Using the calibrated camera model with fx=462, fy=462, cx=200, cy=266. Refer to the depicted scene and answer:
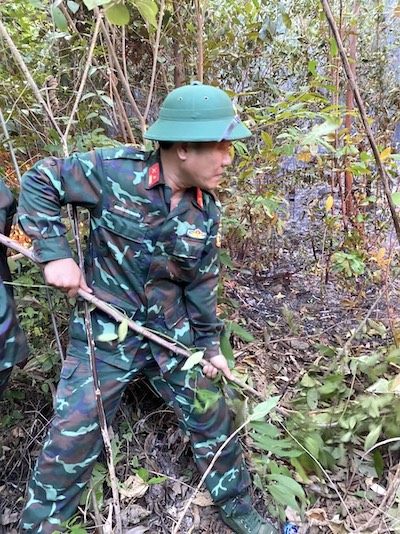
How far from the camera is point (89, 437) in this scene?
1396 millimetres

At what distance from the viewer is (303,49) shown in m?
3.03

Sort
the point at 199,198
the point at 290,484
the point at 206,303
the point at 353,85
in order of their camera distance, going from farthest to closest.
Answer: the point at 206,303, the point at 199,198, the point at 290,484, the point at 353,85

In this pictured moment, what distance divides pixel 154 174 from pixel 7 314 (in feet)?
1.97

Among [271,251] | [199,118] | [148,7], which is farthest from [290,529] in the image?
[271,251]

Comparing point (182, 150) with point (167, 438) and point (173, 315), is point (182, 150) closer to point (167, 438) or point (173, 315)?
point (173, 315)

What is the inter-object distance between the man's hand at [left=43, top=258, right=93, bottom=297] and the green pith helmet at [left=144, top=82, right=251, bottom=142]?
0.43 m

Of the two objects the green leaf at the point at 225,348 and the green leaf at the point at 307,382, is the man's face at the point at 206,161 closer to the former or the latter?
the green leaf at the point at 225,348

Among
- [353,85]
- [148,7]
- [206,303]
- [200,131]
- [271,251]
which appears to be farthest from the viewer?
[271,251]

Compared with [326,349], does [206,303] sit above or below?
above

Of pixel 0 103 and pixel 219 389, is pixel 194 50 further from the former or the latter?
pixel 219 389

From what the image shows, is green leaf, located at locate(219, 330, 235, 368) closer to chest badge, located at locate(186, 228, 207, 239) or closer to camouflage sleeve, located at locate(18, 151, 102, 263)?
chest badge, located at locate(186, 228, 207, 239)

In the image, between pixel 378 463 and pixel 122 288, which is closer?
pixel 122 288

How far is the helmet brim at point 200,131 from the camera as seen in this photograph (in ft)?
3.96

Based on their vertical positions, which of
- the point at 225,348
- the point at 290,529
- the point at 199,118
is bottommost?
the point at 290,529
